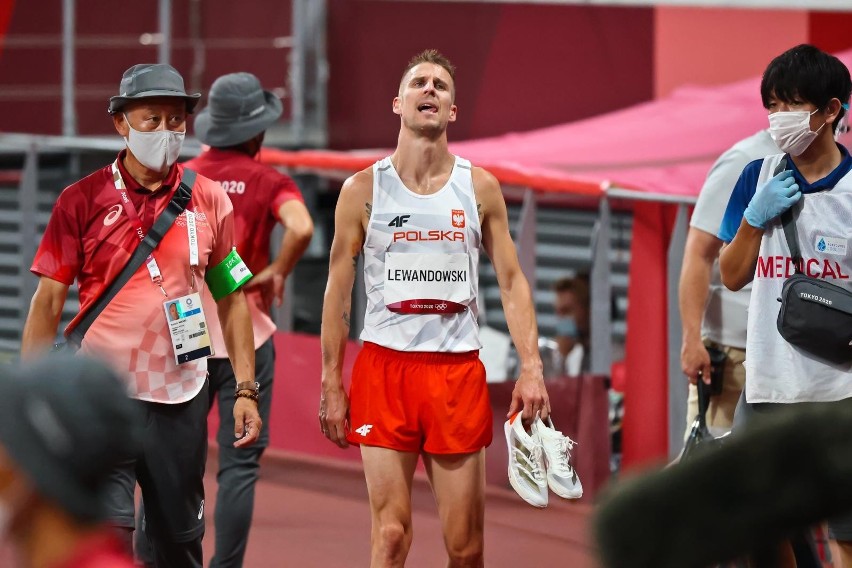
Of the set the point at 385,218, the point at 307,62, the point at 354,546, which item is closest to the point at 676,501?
the point at 385,218

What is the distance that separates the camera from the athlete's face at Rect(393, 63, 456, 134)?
5090 millimetres

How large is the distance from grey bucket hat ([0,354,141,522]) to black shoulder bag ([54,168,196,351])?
2.59 m

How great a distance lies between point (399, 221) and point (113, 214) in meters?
0.93

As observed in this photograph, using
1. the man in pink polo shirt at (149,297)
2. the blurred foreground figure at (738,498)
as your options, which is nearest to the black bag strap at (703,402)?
the man in pink polo shirt at (149,297)

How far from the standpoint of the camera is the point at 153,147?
482 centimetres

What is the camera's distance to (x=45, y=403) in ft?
6.88

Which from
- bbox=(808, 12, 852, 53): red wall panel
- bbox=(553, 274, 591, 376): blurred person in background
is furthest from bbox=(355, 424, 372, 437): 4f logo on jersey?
bbox=(808, 12, 852, 53): red wall panel

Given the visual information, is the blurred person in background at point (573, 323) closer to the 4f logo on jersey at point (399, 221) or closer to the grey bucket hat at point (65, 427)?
the 4f logo on jersey at point (399, 221)

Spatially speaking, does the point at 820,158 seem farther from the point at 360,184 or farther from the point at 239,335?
the point at 239,335

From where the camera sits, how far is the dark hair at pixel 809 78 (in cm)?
471

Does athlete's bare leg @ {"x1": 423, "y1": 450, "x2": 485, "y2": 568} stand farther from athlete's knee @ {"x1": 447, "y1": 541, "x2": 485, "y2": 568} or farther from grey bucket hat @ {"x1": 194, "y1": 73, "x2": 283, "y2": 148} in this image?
grey bucket hat @ {"x1": 194, "y1": 73, "x2": 283, "y2": 148}

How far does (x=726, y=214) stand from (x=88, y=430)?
10.9 feet

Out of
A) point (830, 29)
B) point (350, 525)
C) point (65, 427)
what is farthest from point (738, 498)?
point (830, 29)

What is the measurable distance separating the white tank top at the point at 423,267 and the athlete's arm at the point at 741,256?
0.83m
